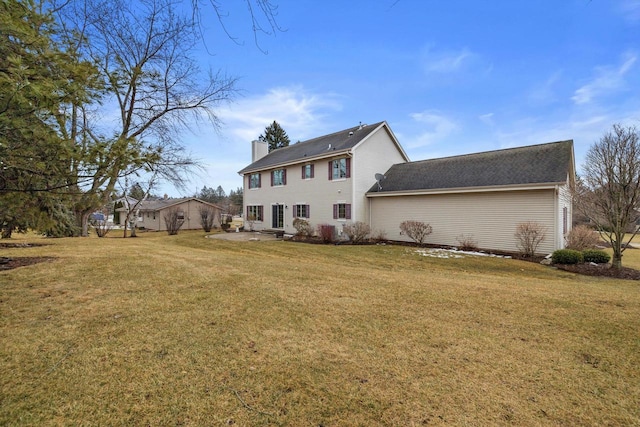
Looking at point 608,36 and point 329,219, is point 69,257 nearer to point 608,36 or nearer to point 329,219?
point 608,36

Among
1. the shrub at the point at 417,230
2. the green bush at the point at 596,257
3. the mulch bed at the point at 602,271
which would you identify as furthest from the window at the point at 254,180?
the green bush at the point at 596,257

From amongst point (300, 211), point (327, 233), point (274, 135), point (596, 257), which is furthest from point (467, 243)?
point (274, 135)

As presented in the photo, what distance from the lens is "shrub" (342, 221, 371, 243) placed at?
1702cm

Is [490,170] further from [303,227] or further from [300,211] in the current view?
[300,211]

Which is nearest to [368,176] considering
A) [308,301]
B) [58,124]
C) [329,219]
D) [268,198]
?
[329,219]

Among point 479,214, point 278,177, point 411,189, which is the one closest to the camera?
point 479,214

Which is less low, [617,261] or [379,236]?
[379,236]

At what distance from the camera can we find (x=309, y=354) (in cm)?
316

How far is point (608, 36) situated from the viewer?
127 inches

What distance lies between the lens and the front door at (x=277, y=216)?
22734 millimetres

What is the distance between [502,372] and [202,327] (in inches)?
132

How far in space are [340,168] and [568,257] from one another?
1165cm

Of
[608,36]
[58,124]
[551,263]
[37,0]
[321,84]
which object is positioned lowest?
[551,263]

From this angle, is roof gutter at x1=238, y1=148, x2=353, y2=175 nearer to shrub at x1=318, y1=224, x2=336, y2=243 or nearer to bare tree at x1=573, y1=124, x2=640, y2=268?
shrub at x1=318, y1=224, x2=336, y2=243
